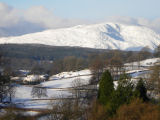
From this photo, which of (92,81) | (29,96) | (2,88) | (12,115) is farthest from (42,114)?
(92,81)

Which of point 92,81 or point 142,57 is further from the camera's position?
point 142,57

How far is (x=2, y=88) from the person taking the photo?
25.9m

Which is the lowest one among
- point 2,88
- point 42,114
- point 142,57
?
point 42,114

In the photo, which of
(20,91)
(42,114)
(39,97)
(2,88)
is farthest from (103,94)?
(20,91)

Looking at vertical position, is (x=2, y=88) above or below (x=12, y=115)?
above

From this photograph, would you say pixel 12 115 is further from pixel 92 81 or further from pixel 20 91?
pixel 92 81

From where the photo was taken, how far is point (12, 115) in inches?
806

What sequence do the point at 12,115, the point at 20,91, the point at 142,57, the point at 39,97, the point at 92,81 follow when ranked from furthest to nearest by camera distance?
1. the point at 142,57
2. the point at 92,81
3. the point at 20,91
4. the point at 39,97
5. the point at 12,115

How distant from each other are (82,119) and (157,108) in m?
5.87

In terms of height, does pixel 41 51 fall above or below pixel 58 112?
above

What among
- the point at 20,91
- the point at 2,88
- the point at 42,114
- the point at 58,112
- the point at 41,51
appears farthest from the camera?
the point at 41,51

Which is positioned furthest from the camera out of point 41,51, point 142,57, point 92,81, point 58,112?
point 41,51

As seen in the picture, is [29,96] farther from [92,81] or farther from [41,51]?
[41,51]

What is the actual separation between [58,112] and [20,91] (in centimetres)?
2905
